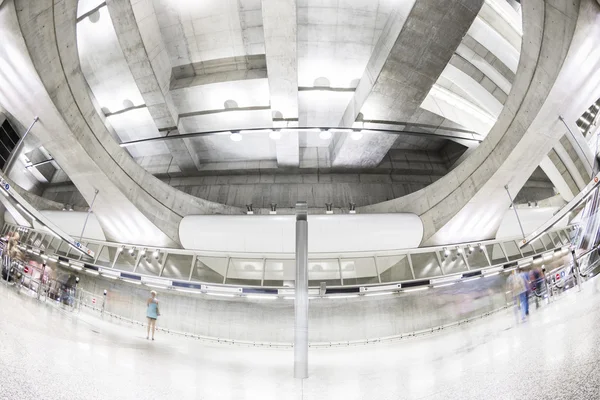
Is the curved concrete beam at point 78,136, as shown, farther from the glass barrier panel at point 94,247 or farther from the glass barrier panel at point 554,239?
the glass barrier panel at point 554,239

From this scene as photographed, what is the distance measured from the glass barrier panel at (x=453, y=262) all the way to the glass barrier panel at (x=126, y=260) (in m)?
14.2

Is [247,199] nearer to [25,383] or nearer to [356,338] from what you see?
[356,338]

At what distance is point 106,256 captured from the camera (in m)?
14.6

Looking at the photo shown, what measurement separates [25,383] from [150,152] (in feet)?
68.5

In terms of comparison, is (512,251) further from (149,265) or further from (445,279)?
(149,265)

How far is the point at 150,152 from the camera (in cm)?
2131

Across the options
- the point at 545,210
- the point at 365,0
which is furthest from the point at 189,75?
the point at 545,210

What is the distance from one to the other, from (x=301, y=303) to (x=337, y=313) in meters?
8.45

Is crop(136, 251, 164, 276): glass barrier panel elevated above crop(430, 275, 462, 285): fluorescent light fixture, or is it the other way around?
crop(136, 251, 164, 276): glass barrier panel

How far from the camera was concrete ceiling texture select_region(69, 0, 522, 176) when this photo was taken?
11836 mm

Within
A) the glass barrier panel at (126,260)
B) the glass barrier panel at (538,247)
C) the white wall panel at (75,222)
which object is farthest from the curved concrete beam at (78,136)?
the glass barrier panel at (538,247)

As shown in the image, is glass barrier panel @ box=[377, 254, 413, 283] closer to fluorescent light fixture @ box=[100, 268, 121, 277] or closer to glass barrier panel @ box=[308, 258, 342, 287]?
glass barrier panel @ box=[308, 258, 342, 287]

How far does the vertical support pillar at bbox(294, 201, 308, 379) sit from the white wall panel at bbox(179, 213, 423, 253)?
19.2 feet

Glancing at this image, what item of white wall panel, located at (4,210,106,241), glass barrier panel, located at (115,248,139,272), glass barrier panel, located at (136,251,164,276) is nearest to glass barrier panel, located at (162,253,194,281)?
glass barrier panel, located at (136,251,164,276)
